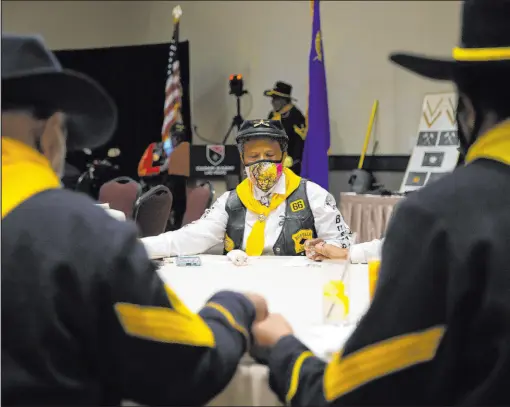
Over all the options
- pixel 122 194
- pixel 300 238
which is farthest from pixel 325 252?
pixel 122 194

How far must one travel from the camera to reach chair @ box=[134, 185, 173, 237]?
3000mm

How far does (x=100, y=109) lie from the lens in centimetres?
96

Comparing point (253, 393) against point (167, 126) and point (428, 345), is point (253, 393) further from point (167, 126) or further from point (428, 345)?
point (167, 126)

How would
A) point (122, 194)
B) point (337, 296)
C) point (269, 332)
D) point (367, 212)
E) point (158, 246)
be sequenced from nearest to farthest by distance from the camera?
point (269, 332) < point (337, 296) < point (158, 246) < point (122, 194) < point (367, 212)

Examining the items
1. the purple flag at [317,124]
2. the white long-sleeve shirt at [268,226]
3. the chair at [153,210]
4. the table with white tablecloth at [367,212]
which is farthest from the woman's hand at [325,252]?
the purple flag at [317,124]

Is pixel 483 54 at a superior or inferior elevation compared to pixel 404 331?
superior

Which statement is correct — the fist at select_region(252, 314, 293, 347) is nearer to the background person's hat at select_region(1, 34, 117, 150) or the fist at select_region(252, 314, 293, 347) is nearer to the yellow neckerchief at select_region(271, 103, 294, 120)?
the background person's hat at select_region(1, 34, 117, 150)

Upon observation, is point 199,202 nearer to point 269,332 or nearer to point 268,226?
point 268,226

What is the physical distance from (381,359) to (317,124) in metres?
4.36

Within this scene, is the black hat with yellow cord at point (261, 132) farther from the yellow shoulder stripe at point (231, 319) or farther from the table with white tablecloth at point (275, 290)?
the yellow shoulder stripe at point (231, 319)


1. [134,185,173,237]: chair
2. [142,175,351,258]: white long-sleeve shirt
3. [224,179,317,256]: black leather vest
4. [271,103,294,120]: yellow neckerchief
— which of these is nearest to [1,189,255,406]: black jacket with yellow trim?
[142,175,351,258]: white long-sleeve shirt

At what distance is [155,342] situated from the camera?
0.93 meters

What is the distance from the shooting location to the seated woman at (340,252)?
7.39 ft

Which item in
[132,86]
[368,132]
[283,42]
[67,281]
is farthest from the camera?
[132,86]
